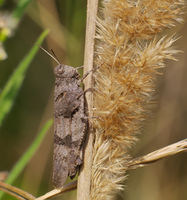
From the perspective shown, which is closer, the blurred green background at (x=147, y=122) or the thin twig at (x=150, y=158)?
the thin twig at (x=150, y=158)

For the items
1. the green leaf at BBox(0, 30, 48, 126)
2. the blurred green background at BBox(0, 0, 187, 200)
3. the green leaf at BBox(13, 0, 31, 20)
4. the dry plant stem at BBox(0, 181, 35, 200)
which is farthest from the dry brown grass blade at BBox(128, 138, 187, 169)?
the blurred green background at BBox(0, 0, 187, 200)

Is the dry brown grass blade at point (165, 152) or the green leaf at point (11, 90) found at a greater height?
the green leaf at point (11, 90)

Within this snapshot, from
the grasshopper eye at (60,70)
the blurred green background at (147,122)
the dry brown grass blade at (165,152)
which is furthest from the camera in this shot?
the blurred green background at (147,122)

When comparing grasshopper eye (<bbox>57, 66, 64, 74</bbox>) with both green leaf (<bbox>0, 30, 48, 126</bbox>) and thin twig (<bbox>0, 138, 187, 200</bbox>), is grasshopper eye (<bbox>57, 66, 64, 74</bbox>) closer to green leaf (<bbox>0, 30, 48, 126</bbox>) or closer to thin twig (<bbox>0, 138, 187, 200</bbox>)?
green leaf (<bbox>0, 30, 48, 126</bbox>)

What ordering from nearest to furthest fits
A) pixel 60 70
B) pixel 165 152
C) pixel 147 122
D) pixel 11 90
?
pixel 165 152 → pixel 11 90 → pixel 60 70 → pixel 147 122

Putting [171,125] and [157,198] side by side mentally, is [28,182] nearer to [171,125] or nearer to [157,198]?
[157,198]

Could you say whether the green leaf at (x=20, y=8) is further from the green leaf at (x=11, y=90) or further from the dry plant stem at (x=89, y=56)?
the dry plant stem at (x=89, y=56)

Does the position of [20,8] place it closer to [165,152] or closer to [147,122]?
[165,152]

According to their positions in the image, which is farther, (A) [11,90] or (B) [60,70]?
(B) [60,70]

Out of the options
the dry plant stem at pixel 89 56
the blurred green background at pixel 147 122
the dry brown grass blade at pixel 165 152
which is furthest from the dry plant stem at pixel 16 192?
the blurred green background at pixel 147 122

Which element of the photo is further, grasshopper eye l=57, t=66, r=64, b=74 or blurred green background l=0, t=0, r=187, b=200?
blurred green background l=0, t=0, r=187, b=200

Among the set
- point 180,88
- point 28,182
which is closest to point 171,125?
point 180,88

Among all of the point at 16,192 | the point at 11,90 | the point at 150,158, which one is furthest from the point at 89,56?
the point at 11,90

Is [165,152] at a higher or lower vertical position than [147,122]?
lower
